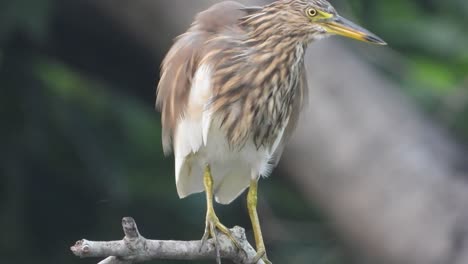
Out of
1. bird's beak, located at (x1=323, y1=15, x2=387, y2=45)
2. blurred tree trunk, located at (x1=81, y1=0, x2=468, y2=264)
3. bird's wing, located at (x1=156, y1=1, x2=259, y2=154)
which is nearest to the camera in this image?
bird's beak, located at (x1=323, y1=15, x2=387, y2=45)

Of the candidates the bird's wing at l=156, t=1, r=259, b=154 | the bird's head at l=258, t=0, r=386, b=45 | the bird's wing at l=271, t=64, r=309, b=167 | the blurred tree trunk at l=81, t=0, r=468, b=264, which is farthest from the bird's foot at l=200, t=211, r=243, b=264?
the blurred tree trunk at l=81, t=0, r=468, b=264

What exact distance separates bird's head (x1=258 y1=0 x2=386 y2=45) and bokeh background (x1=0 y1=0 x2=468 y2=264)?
221 cm

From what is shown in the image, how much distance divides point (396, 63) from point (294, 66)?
2960 mm

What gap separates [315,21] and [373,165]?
2.25 m

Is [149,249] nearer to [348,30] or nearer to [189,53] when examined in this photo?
[189,53]

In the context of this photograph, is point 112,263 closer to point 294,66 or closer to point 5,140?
point 294,66

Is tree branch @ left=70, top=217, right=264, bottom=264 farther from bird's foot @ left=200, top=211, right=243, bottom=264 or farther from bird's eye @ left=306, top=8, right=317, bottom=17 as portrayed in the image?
bird's eye @ left=306, top=8, right=317, bottom=17

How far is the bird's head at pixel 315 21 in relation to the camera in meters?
5.07

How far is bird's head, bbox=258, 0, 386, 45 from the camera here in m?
5.07

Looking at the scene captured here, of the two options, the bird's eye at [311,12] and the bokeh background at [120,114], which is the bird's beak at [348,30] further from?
the bokeh background at [120,114]

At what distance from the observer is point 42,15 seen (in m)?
7.43

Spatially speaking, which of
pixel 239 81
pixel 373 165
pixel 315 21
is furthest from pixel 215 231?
pixel 373 165

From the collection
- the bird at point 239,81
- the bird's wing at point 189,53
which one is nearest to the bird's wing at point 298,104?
the bird at point 239,81

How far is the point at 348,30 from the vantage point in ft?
16.6
